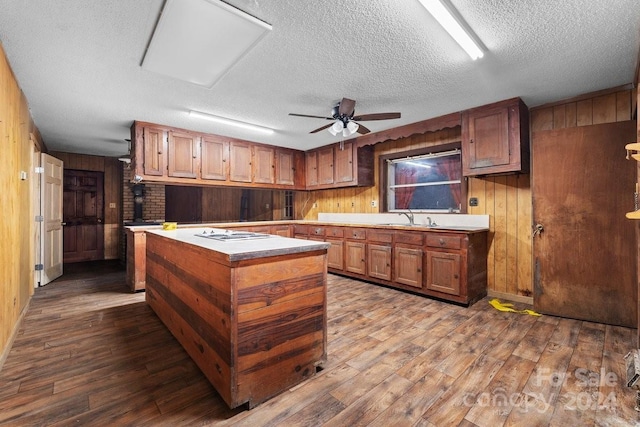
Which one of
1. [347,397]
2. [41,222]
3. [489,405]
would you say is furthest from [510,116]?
[41,222]

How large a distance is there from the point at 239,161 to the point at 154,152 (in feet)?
4.42

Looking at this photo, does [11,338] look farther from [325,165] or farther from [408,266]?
[325,165]

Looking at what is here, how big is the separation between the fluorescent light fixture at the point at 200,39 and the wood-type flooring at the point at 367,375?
2305 millimetres

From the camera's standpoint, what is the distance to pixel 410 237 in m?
3.79

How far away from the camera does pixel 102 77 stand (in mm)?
2684

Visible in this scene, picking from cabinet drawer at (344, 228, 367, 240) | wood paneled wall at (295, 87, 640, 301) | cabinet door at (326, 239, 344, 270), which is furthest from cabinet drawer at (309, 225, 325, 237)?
wood paneled wall at (295, 87, 640, 301)

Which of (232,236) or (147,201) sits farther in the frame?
(147,201)

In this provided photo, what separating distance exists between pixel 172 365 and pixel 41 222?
3.89m

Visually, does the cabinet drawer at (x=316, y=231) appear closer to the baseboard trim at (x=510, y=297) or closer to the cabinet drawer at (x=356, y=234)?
the cabinet drawer at (x=356, y=234)

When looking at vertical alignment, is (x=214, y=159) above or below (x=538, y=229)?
above

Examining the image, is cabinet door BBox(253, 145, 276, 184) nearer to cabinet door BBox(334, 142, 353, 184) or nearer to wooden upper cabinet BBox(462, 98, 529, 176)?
cabinet door BBox(334, 142, 353, 184)

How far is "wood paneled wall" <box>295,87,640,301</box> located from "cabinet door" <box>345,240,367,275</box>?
5.22ft

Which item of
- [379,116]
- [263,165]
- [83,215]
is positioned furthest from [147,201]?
[379,116]

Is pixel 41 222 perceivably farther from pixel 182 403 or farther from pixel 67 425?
pixel 182 403
